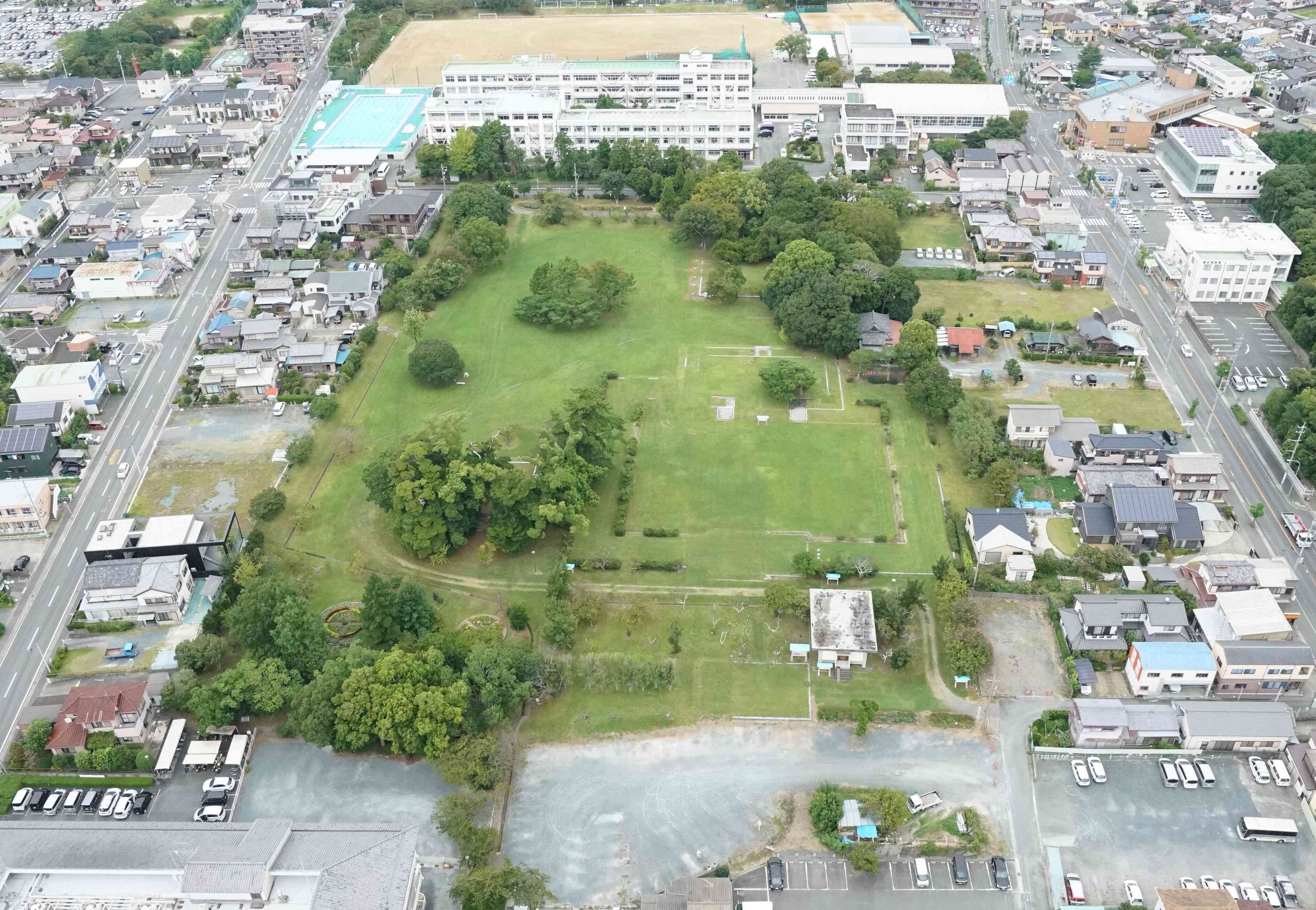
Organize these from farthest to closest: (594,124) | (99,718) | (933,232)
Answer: (594,124) → (933,232) → (99,718)

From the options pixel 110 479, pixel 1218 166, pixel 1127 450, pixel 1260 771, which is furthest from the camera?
pixel 1218 166

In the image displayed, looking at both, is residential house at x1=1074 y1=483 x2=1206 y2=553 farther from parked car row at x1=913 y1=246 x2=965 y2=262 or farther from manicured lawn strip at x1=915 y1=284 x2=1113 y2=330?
parked car row at x1=913 y1=246 x2=965 y2=262

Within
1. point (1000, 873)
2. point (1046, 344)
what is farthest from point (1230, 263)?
point (1000, 873)

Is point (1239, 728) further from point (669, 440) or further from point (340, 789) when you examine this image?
point (340, 789)

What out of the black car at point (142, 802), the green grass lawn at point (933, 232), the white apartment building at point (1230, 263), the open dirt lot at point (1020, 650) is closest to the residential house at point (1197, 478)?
the open dirt lot at point (1020, 650)

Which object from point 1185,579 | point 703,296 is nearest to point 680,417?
point 703,296

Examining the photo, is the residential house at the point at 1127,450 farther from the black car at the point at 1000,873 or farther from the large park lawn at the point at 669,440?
the black car at the point at 1000,873
